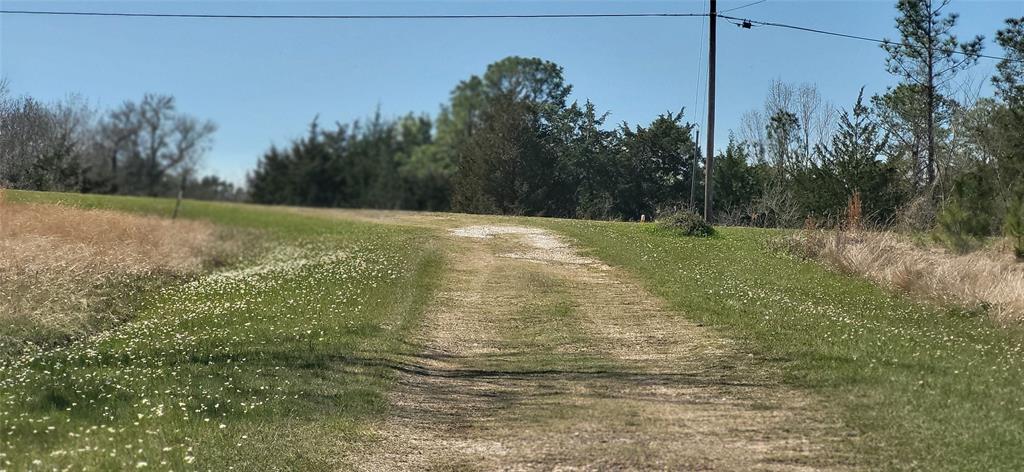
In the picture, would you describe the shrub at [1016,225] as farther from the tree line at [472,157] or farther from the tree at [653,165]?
the tree line at [472,157]

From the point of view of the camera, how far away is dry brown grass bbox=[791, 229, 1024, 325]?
1067 cm

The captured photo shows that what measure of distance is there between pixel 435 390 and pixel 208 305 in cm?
241

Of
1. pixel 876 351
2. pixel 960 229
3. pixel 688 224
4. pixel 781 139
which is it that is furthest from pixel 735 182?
pixel 876 351

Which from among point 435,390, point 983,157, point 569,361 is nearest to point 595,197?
point 569,361

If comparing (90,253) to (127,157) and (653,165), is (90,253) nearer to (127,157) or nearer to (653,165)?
(127,157)

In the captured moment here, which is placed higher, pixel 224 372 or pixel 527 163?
pixel 527 163

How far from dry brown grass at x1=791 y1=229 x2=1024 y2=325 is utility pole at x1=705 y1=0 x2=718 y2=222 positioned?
436 centimetres

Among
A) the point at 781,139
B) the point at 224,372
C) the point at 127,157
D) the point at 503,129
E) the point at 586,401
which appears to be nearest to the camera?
the point at 127,157

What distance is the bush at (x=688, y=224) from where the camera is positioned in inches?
773

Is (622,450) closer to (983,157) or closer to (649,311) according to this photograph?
(649,311)

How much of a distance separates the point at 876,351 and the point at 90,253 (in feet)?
24.7

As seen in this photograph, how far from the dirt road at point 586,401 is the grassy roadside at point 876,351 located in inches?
15.1

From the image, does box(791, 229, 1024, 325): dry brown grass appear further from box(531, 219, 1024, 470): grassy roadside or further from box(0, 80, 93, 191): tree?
box(0, 80, 93, 191): tree

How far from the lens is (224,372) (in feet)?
24.6
